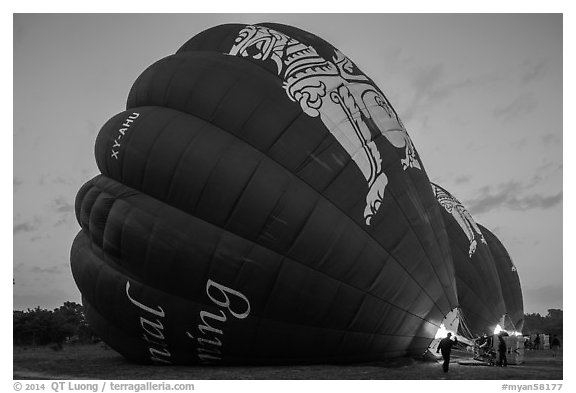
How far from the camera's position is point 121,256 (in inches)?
377

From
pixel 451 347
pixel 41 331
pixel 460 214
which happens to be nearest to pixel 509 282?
pixel 460 214

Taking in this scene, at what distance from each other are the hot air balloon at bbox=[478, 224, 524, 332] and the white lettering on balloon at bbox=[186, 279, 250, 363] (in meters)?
10.7

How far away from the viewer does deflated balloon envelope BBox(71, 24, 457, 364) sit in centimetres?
877

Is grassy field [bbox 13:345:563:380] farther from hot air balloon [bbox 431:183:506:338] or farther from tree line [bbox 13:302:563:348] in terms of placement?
tree line [bbox 13:302:563:348]

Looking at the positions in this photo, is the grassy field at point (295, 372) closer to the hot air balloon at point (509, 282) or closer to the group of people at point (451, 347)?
the group of people at point (451, 347)

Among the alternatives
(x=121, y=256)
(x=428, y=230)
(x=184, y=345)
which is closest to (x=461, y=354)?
(x=428, y=230)

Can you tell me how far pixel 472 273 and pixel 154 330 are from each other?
8.24 m

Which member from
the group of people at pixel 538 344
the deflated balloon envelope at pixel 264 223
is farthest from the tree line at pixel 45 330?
the deflated balloon envelope at pixel 264 223

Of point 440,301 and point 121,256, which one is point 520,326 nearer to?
point 440,301

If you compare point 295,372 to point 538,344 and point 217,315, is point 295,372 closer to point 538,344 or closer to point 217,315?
point 217,315

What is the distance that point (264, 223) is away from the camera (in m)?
8.70

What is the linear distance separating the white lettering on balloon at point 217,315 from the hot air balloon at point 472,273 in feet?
18.9

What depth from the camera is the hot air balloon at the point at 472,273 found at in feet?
45.0

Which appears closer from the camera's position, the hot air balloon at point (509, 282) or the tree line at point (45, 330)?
the tree line at point (45, 330)
